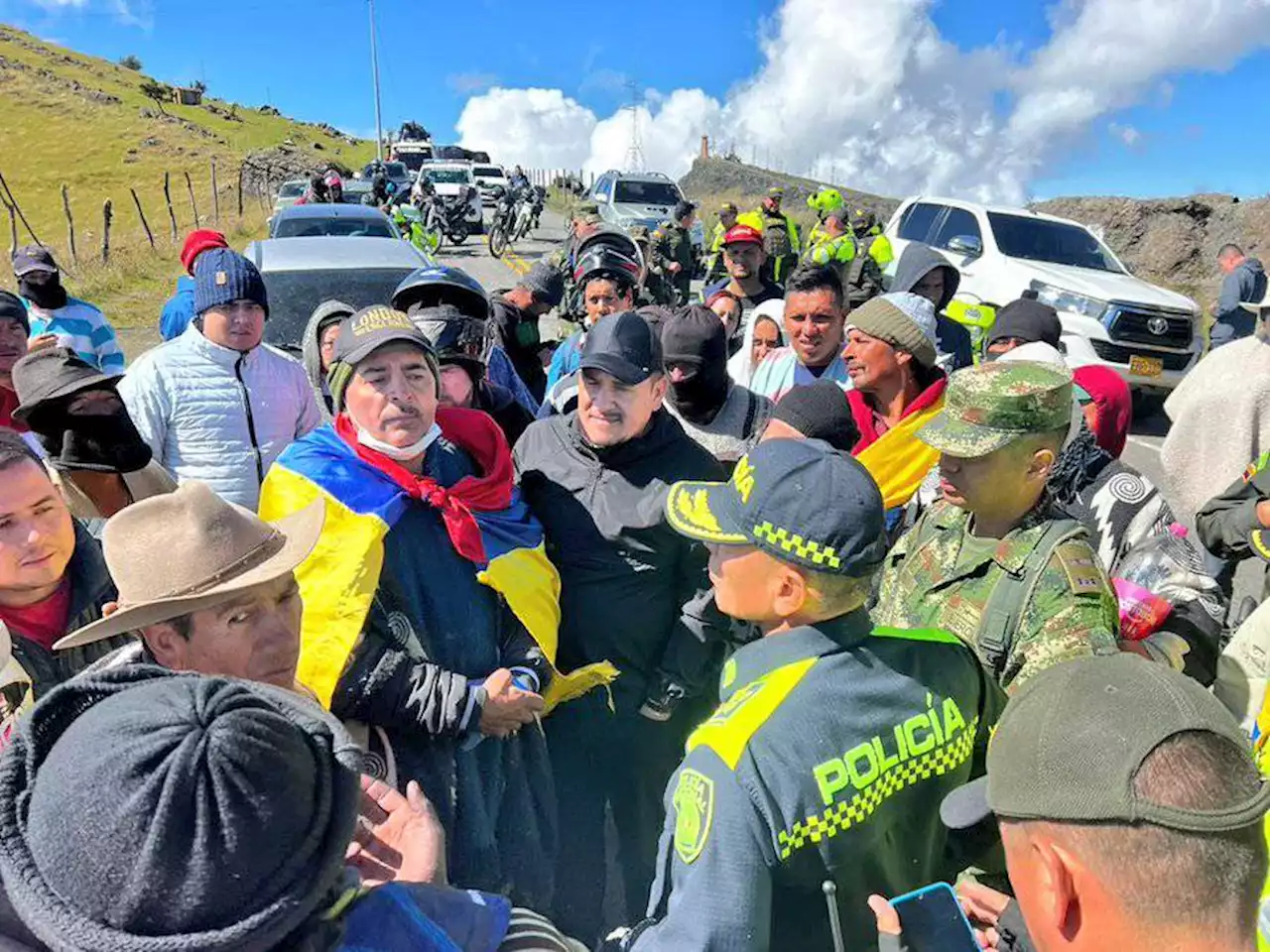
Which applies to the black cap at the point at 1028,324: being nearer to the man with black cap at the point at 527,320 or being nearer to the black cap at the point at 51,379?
the man with black cap at the point at 527,320

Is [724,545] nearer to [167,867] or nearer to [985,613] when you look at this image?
[985,613]

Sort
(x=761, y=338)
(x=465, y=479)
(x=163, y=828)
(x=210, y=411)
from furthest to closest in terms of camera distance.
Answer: (x=761, y=338) < (x=210, y=411) < (x=465, y=479) < (x=163, y=828)

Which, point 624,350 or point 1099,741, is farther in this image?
point 624,350

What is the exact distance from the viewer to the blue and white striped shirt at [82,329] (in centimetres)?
532

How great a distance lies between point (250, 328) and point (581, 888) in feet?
9.17

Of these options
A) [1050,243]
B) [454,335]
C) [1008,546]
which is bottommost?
[1008,546]

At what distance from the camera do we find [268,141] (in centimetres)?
6150

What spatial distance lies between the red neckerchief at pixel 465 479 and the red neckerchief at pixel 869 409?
1.41 metres

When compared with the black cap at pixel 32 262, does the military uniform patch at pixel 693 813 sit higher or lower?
lower

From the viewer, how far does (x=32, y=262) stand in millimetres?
5426

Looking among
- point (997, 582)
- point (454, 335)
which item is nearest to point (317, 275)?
point (454, 335)

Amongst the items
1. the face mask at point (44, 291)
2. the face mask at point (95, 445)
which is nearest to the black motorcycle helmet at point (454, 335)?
the face mask at point (95, 445)

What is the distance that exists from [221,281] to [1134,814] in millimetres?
3912

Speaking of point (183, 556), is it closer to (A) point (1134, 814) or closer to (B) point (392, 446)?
(B) point (392, 446)
